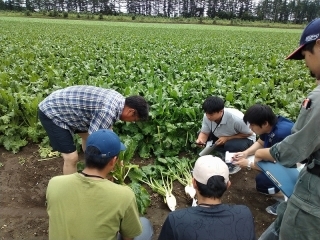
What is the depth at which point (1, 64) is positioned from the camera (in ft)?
33.1

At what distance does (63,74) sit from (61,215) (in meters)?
8.01

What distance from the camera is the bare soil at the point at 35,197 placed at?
12.2ft

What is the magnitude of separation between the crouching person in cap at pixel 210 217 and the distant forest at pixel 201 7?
87.0m

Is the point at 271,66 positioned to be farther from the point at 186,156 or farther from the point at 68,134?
the point at 68,134

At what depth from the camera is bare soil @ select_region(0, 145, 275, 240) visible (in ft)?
12.2

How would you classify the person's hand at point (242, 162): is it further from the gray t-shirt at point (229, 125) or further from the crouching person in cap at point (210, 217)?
the crouching person in cap at point (210, 217)

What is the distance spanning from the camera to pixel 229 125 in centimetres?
490

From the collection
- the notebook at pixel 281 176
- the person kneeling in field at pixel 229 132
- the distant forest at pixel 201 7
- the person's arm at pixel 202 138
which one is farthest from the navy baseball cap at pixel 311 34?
the distant forest at pixel 201 7

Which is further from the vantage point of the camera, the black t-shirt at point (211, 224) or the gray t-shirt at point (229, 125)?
the gray t-shirt at point (229, 125)

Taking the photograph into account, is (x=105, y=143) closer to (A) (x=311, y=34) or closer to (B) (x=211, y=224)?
(B) (x=211, y=224)

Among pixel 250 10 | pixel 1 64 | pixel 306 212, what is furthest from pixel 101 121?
pixel 250 10

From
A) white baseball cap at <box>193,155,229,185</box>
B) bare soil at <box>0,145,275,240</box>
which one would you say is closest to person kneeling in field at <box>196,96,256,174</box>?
bare soil at <box>0,145,275,240</box>

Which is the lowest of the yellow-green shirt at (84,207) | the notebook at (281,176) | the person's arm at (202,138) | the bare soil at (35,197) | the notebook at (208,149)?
the bare soil at (35,197)

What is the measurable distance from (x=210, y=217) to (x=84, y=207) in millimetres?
885
